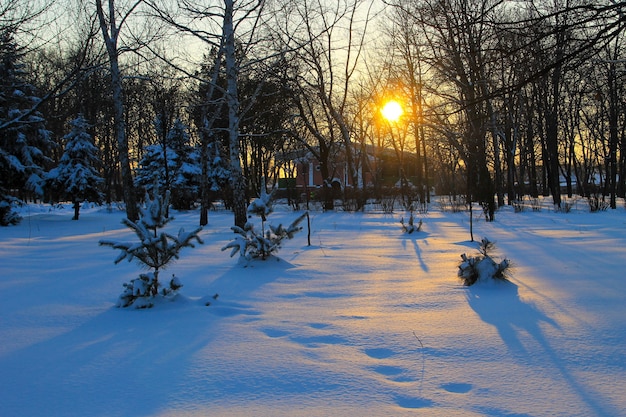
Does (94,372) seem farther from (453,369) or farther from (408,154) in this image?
(408,154)

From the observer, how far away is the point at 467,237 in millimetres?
9711

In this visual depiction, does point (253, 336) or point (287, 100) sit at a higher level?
point (287, 100)

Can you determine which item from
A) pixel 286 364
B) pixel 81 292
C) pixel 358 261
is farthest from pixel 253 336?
pixel 358 261

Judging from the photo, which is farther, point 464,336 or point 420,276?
point 420,276

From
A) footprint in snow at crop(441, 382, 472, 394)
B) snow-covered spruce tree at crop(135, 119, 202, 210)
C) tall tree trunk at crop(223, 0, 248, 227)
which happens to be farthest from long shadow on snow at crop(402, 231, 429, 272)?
snow-covered spruce tree at crop(135, 119, 202, 210)

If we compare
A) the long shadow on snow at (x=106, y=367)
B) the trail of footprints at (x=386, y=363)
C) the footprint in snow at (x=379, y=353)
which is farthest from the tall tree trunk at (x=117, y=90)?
the footprint in snow at (x=379, y=353)

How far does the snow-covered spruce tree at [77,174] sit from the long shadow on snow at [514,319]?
17759mm

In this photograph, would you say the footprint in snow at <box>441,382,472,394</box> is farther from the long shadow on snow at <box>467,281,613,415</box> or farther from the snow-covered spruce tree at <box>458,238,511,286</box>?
the snow-covered spruce tree at <box>458,238,511,286</box>

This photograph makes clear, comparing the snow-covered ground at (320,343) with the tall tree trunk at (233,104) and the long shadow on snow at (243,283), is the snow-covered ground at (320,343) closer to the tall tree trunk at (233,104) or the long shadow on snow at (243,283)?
the long shadow on snow at (243,283)

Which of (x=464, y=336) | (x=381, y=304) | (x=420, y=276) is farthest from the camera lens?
(x=420, y=276)

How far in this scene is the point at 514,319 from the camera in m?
3.67

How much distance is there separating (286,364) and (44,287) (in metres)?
3.60

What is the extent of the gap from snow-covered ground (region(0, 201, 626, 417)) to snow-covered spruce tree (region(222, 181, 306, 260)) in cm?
23

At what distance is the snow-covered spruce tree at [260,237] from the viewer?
6031mm
